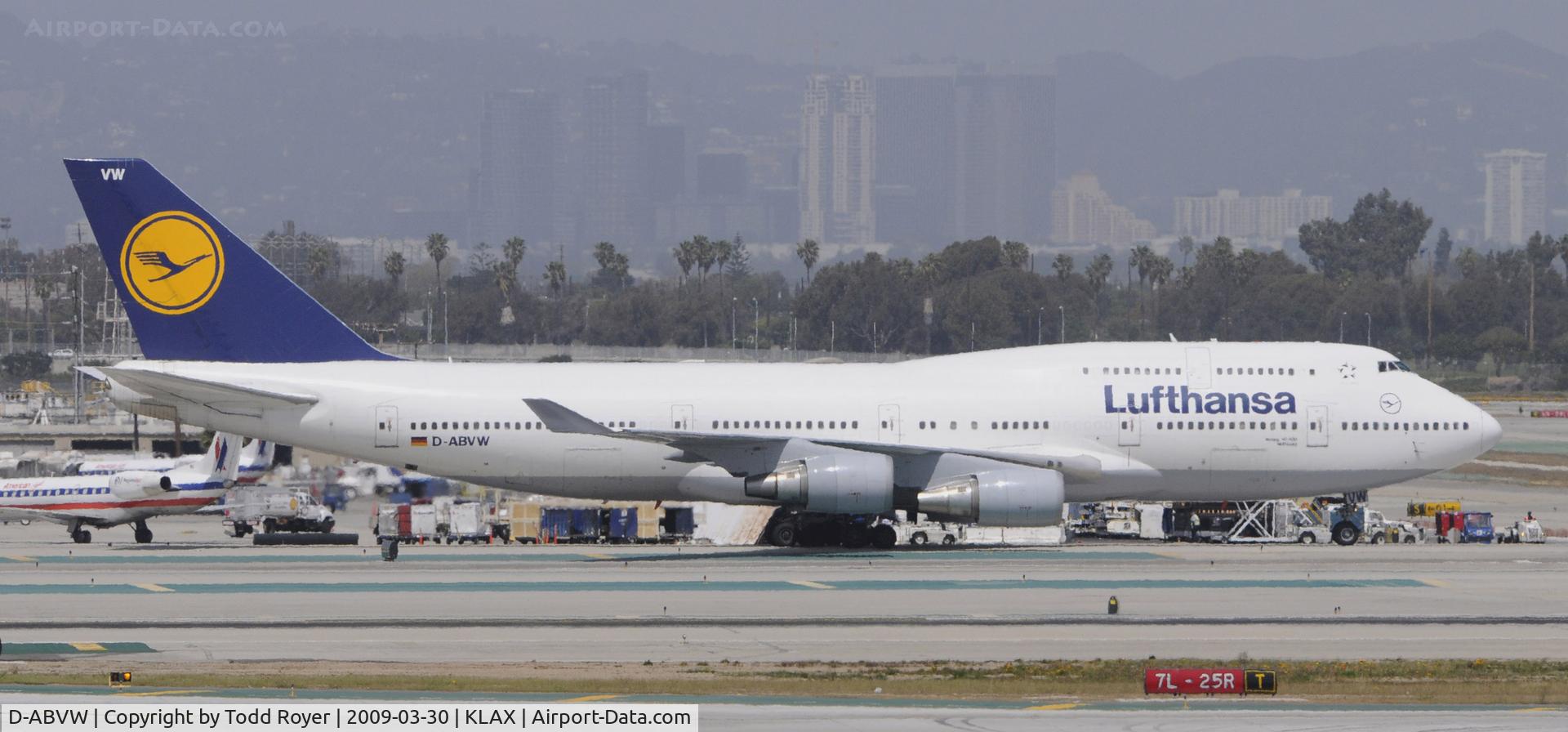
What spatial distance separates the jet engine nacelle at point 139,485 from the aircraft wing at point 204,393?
452 inches

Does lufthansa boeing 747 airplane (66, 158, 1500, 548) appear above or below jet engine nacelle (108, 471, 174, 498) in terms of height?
above

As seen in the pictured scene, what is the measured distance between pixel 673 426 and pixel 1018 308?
142816 mm

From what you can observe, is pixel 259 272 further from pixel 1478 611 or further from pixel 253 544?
pixel 1478 611

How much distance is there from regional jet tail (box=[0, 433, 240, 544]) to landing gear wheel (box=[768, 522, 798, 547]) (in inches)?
693

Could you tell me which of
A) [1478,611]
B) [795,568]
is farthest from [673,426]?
[1478,611]

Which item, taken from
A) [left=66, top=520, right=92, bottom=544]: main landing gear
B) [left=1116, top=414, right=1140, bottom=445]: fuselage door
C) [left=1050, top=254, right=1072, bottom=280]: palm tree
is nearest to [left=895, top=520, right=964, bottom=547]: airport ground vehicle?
[left=1116, top=414, right=1140, bottom=445]: fuselage door

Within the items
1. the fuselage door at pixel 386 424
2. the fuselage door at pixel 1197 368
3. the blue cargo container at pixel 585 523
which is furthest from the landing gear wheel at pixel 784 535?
the fuselage door at pixel 1197 368

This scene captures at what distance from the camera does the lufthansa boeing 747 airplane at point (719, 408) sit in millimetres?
44344

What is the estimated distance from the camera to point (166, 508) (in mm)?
55281

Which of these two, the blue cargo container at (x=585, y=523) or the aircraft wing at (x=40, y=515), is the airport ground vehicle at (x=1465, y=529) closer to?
the blue cargo container at (x=585, y=523)

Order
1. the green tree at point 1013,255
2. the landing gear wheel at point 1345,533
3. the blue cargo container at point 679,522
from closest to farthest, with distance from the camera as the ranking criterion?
the landing gear wheel at point 1345,533 < the blue cargo container at point 679,522 < the green tree at point 1013,255

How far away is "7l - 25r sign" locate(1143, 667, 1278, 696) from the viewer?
24.1 meters

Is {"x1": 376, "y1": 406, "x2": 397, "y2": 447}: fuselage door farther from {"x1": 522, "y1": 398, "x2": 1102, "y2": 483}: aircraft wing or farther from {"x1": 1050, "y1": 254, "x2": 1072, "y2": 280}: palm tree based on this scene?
{"x1": 1050, "y1": 254, "x2": 1072, "y2": 280}: palm tree

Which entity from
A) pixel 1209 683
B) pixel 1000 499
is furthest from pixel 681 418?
pixel 1209 683
